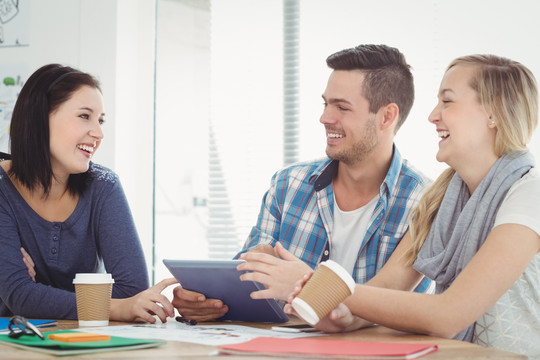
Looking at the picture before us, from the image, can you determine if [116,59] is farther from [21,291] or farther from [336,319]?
[336,319]

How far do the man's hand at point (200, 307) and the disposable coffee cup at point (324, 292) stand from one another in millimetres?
398

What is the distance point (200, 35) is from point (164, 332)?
226 cm

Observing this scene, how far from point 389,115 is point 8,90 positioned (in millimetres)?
1973

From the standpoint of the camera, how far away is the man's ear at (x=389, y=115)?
2.35m

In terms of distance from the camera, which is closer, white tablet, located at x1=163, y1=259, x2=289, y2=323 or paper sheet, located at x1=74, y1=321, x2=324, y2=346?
paper sheet, located at x1=74, y1=321, x2=324, y2=346

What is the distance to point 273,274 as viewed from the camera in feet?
4.53

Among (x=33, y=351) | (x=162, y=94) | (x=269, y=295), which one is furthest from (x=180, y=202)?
(x=33, y=351)

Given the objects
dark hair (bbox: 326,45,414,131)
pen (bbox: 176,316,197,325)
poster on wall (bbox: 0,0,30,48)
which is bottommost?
pen (bbox: 176,316,197,325)

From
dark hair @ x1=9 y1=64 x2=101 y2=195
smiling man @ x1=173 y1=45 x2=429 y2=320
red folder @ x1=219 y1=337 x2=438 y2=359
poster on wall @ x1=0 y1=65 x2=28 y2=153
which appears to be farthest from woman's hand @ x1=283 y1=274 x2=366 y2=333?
poster on wall @ x1=0 y1=65 x2=28 y2=153

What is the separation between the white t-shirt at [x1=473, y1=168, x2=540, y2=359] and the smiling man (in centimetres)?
52

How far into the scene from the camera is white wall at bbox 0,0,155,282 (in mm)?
3072

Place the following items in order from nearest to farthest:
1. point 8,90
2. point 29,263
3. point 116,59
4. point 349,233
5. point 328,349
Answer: point 328,349 → point 29,263 → point 349,233 → point 116,59 → point 8,90

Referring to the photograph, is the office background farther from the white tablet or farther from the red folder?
the red folder

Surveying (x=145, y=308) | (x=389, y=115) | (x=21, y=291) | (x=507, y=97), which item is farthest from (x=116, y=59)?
(x=507, y=97)
